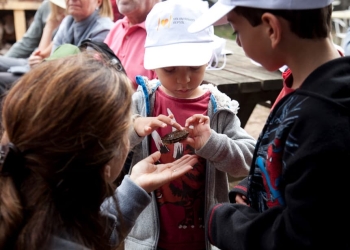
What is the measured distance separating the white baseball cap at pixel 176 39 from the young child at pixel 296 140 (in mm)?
461

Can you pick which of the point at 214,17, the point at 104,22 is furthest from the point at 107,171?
the point at 104,22

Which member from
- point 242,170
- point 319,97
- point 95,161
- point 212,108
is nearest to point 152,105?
point 212,108

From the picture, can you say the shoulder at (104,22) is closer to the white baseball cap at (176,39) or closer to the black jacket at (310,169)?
the white baseball cap at (176,39)

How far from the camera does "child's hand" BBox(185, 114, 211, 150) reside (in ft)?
5.52

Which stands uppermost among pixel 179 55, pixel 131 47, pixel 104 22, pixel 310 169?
pixel 310 169

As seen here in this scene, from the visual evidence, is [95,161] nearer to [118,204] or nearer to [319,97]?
[118,204]

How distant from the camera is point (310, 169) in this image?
1.03 m

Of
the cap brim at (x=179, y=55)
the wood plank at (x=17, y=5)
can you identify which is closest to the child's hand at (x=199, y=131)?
the cap brim at (x=179, y=55)

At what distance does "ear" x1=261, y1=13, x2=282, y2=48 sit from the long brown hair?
1.36 feet

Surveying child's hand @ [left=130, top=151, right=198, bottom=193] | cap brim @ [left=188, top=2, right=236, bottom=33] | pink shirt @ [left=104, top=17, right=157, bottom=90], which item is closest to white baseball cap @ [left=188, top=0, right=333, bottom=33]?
cap brim @ [left=188, top=2, right=236, bottom=33]

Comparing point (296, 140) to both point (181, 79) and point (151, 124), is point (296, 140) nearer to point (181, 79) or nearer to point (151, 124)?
point (151, 124)

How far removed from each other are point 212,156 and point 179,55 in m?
0.41

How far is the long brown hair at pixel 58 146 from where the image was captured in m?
1.14

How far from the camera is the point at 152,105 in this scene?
189 cm
